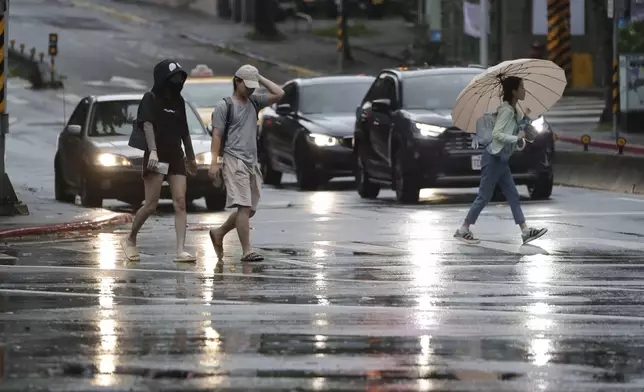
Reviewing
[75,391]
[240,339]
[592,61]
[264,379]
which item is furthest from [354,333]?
[592,61]

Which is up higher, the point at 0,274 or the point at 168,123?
the point at 168,123

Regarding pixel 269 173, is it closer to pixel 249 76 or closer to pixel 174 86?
pixel 174 86

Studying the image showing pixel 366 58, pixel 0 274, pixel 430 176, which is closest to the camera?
pixel 0 274

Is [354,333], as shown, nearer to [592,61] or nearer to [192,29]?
[592,61]

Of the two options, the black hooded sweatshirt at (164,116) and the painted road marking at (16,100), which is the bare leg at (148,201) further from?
the painted road marking at (16,100)

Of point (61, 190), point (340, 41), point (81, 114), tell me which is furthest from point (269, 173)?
point (340, 41)

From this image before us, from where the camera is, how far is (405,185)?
22469 millimetres

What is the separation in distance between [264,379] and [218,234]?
22.7 ft

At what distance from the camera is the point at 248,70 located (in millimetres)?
14836

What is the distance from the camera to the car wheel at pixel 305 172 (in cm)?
2597

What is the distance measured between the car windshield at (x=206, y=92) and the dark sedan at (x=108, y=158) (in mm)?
5753

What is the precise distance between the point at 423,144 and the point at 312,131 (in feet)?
13.4

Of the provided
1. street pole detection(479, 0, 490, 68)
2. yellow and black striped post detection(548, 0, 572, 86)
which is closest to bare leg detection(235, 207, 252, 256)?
street pole detection(479, 0, 490, 68)

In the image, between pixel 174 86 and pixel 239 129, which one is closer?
pixel 239 129
